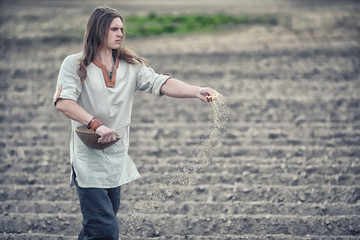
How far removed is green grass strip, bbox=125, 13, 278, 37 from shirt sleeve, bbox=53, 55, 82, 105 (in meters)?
9.52

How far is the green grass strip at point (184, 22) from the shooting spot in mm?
12617

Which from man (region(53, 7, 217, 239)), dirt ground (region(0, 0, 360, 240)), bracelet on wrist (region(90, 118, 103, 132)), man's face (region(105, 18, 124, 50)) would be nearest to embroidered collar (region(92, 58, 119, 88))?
man (region(53, 7, 217, 239))

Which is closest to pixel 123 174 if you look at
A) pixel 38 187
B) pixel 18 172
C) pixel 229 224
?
pixel 229 224

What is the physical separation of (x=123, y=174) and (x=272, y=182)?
2.21 m

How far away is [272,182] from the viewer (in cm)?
491

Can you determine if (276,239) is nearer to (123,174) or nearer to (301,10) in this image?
(123,174)

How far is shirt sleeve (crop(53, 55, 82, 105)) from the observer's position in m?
2.79

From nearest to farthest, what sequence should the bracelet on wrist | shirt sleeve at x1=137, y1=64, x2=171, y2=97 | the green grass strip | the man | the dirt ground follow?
the bracelet on wrist
the man
shirt sleeve at x1=137, y1=64, x2=171, y2=97
the dirt ground
the green grass strip

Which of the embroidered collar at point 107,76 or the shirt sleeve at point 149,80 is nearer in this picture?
the embroidered collar at point 107,76

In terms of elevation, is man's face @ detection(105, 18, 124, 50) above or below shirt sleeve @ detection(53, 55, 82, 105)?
above

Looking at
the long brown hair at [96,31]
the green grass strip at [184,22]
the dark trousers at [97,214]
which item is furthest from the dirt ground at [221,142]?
the long brown hair at [96,31]

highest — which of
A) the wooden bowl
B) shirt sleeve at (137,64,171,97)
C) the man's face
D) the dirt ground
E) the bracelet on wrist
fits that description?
the man's face

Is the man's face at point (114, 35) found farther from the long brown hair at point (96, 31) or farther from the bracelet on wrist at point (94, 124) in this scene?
the bracelet on wrist at point (94, 124)

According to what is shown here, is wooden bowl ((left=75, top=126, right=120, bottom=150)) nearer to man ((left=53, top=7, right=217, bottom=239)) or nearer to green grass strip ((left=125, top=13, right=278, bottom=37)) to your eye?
man ((left=53, top=7, right=217, bottom=239))
